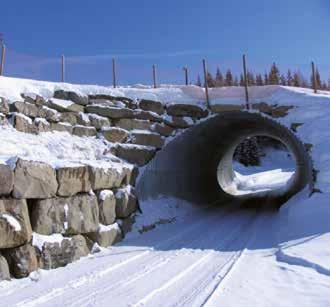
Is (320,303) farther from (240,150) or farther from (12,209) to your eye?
(240,150)

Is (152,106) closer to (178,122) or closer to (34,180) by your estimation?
(178,122)

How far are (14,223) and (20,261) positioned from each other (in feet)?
1.97

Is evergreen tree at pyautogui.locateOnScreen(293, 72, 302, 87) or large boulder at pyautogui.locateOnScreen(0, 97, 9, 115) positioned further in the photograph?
evergreen tree at pyautogui.locateOnScreen(293, 72, 302, 87)

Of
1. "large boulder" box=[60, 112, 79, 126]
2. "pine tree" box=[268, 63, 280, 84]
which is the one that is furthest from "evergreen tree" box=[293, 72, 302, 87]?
"large boulder" box=[60, 112, 79, 126]

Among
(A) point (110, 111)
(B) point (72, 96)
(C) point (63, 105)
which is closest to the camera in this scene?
(C) point (63, 105)

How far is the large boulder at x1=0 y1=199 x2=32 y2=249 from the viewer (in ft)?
22.9

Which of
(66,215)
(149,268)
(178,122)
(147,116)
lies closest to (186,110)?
(178,122)

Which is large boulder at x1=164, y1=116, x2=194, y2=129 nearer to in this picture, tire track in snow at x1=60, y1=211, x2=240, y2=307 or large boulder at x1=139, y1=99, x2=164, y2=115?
large boulder at x1=139, y1=99, x2=164, y2=115

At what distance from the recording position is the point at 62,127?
1141cm

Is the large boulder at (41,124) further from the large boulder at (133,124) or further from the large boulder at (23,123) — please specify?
the large boulder at (133,124)

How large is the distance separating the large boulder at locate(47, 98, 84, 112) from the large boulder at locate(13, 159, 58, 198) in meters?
3.59

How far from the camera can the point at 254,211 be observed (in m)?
16.0

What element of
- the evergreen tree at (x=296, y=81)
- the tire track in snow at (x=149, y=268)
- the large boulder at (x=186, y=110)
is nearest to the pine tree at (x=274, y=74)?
the evergreen tree at (x=296, y=81)

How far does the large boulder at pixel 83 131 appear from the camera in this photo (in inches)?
462
